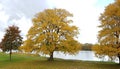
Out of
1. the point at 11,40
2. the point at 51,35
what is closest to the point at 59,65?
the point at 51,35

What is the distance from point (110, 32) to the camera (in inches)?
2056

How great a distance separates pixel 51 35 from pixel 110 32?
45.1 ft

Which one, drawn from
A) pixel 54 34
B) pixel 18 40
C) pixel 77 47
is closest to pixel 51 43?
pixel 54 34

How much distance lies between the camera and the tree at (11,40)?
221 ft

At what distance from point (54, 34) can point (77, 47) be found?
5.79 m

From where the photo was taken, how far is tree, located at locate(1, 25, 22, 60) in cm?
6725

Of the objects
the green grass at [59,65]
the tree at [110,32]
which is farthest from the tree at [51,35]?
the tree at [110,32]

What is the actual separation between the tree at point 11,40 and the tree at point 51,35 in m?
5.27

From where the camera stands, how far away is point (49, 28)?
204ft

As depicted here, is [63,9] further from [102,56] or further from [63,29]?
[102,56]

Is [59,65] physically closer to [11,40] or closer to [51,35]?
[51,35]

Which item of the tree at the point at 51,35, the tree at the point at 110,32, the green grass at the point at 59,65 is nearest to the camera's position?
the green grass at the point at 59,65

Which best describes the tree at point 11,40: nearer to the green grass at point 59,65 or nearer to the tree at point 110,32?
the green grass at point 59,65

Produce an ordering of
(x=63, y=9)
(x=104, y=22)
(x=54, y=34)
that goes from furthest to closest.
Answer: (x=63, y=9) < (x=54, y=34) < (x=104, y=22)
